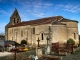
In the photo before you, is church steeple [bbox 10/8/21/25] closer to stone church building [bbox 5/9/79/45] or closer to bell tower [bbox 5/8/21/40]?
bell tower [bbox 5/8/21/40]

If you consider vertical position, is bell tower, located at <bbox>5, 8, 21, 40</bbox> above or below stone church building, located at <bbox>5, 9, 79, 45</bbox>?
above

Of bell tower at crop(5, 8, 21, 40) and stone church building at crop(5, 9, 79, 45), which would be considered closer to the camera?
stone church building at crop(5, 9, 79, 45)

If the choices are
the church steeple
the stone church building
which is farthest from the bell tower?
the stone church building

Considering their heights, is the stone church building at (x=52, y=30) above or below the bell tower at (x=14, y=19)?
below

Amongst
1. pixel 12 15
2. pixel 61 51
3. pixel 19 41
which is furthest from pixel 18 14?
pixel 61 51

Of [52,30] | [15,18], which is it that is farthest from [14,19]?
[52,30]

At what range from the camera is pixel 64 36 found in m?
33.8

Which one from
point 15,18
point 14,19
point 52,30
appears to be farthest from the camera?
point 14,19

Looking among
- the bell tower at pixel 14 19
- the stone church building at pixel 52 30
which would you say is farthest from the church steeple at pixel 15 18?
the stone church building at pixel 52 30

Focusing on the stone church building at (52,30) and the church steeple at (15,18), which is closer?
the stone church building at (52,30)

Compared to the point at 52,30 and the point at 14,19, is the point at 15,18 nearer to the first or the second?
the point at 14,19

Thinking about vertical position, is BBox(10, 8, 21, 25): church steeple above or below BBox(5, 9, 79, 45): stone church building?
above

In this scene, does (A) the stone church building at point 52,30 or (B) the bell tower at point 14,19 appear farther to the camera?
(B) the bell tower at point 14,19

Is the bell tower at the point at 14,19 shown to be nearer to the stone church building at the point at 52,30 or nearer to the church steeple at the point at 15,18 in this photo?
the church steeple at the point at 15,18
